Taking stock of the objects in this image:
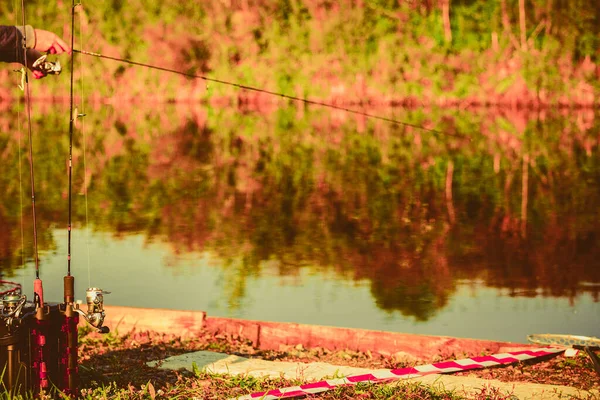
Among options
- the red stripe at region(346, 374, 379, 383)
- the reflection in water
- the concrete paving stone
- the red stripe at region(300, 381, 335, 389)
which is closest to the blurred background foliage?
the reflection in water

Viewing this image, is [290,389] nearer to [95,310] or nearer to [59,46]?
[95,310]

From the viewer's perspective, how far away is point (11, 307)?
553 cm

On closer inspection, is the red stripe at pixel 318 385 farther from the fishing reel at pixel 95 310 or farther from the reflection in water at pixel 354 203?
the reflection in water at pixel 354 203

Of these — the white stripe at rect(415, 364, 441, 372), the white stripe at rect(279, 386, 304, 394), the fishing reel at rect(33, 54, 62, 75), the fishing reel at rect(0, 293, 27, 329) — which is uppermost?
the fishing reel at rect(33, 54, 62, 75)

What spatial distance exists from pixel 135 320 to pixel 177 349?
53 centimetres

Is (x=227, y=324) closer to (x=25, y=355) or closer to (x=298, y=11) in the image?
(x=25, y=355)

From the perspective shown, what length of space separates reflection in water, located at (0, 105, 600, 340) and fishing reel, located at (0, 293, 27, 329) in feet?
12.9

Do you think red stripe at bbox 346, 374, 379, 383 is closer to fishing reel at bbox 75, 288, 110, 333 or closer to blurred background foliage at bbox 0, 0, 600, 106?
fishing reel at bbox 75, 288, 110, 333

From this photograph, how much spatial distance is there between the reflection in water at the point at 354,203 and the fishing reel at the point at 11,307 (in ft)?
12.9

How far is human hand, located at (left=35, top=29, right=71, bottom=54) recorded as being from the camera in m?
6.66

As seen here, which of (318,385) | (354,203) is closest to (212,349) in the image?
(318,385)

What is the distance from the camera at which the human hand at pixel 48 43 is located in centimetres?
666

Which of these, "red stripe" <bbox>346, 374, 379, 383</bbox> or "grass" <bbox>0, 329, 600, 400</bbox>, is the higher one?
"red stripe" <bbox>346, 374, 379, 383</bbox>

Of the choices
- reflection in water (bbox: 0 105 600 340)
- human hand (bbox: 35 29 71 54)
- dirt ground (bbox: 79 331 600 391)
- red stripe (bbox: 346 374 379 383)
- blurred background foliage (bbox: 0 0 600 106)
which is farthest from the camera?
blurred background foliage (bbox: 0 0 600 106)
